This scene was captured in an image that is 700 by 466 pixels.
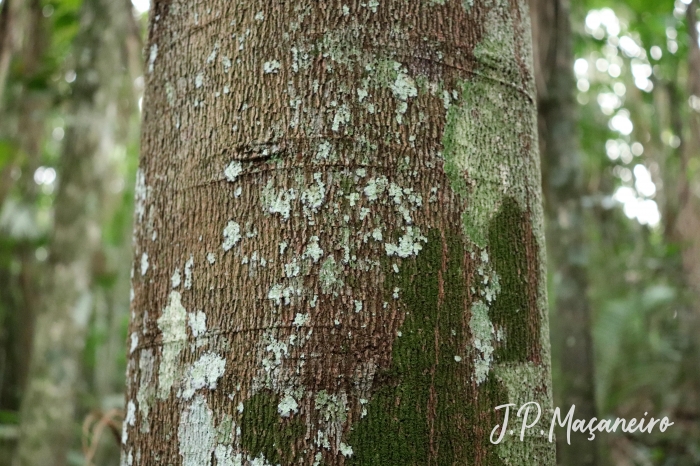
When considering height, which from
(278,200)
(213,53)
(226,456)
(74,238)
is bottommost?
(226,456)

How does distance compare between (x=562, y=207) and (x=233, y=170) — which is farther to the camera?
(x=562, y=207)

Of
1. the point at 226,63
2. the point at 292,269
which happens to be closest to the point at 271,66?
the point at 226,63

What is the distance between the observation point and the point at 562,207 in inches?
133

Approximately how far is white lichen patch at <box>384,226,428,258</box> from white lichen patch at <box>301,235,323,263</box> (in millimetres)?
89

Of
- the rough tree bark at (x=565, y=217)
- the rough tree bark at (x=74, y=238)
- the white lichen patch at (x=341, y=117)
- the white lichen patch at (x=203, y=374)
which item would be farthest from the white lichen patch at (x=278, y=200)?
the rough tree bark at (x=74, y=238)

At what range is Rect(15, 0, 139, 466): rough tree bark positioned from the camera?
330 centimetres

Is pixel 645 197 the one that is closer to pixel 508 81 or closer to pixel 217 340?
pixel 508 81

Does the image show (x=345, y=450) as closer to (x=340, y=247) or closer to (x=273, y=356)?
(x=273, y=356)

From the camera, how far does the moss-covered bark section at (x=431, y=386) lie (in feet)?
2.76

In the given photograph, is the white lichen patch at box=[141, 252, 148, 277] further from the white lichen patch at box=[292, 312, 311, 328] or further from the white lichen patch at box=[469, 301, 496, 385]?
the white lichen patch at box=[469, 301, 496, 385]

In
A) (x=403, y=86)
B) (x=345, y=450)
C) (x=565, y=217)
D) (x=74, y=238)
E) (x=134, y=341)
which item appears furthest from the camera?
(x=74, y=238)

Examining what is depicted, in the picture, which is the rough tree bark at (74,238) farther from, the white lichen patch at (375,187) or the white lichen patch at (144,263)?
the white lichen patch at (375,187)

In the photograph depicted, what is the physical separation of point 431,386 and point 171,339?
37 cm

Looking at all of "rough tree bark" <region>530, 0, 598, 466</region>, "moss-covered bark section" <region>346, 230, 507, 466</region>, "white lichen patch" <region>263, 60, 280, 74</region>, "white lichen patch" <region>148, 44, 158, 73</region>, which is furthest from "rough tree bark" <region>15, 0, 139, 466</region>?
"moss-covered bark section" <region>346, 230, 507, 466</region>
